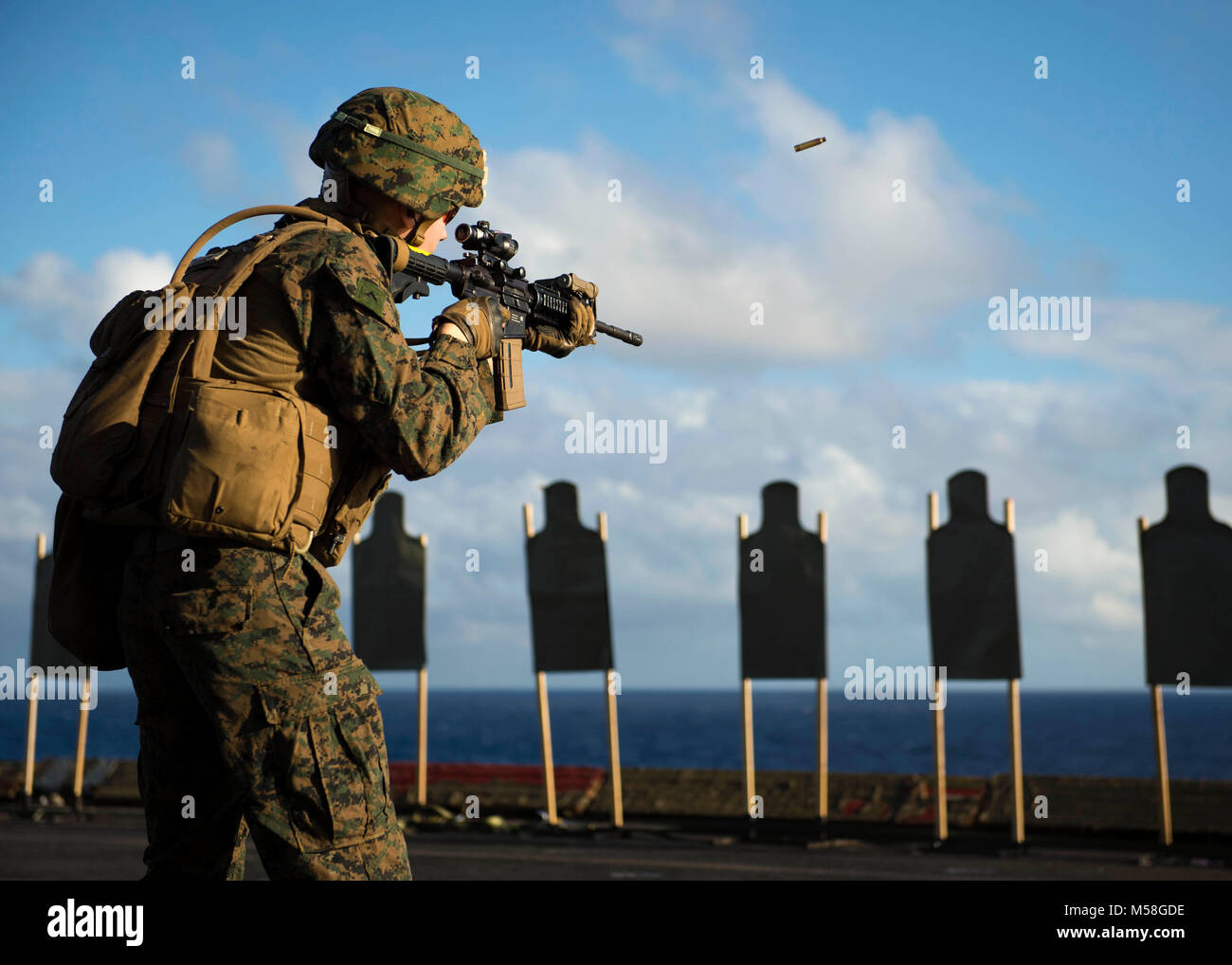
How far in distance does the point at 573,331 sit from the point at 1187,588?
281 inches

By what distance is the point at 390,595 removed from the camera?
11.6 meters

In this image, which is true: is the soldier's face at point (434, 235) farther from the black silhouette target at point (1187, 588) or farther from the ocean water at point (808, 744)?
the ocean water at point (808, 744)

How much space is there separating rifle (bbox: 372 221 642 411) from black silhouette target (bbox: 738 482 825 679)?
6677mm

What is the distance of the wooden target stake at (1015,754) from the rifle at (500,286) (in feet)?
20.7

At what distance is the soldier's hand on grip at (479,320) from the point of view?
115 inches

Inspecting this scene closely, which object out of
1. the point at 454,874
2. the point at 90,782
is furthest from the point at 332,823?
the point at 90,782

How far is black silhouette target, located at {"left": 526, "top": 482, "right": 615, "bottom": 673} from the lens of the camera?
10.6 m

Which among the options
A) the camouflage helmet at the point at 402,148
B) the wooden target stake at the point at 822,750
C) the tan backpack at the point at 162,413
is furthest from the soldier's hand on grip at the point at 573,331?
the wooden target stake at the point at 822,750

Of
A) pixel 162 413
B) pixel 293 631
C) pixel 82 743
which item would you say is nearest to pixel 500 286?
pixel 162 413

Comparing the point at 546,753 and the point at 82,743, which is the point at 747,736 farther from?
the point at 82,743

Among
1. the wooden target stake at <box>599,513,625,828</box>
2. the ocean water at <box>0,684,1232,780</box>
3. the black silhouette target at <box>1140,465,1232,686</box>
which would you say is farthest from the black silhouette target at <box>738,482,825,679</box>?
the ocean water at <box>0,684,1232,780</box>
